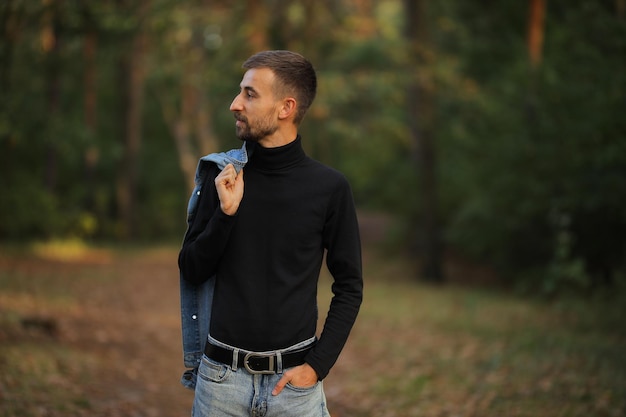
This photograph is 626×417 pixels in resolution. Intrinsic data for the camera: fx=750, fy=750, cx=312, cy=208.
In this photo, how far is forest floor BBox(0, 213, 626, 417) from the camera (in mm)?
7602

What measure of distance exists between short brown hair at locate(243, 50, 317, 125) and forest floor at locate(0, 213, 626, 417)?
455 cm

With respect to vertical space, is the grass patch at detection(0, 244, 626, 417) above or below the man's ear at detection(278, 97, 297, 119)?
below

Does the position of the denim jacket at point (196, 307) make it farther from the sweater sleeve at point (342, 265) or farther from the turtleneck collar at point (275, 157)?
the sweater sleeve at point (342, 265)

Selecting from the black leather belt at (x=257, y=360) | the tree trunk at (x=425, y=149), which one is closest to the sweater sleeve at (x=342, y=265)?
the black leather belt at (x=257, y=360)

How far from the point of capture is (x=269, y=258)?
3.11 metres

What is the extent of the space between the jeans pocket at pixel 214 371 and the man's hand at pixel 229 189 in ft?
2.09

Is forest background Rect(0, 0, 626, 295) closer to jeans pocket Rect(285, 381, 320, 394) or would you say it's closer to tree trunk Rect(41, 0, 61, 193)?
tree trunk Rect(41, 0, 61, 193)

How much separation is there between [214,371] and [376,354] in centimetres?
820

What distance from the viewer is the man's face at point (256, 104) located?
123 inches

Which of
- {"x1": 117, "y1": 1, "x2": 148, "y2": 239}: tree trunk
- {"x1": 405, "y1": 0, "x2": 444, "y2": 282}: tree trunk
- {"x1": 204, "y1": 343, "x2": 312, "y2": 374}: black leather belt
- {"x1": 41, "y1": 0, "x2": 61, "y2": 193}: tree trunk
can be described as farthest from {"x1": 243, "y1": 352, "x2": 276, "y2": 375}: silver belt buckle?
{"x1": 117, "y1": 1, "x2": 148, "y2": 239}: tree trunk

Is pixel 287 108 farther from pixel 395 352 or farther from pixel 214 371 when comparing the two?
pixel 395 352

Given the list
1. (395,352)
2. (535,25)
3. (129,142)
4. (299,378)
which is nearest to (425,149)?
(535,25)

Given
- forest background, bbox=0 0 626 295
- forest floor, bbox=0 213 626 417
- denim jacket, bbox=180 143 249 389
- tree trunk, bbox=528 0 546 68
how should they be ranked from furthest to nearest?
tree trunk, bbox=528 0 546 68 → forest background, bbox=0 0 626 295 → forest floor, bbox=0 213 626 417 → denim jacket, bbox=180 143 249 389

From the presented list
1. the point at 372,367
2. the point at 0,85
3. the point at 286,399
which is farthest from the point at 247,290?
the point at 0,85
